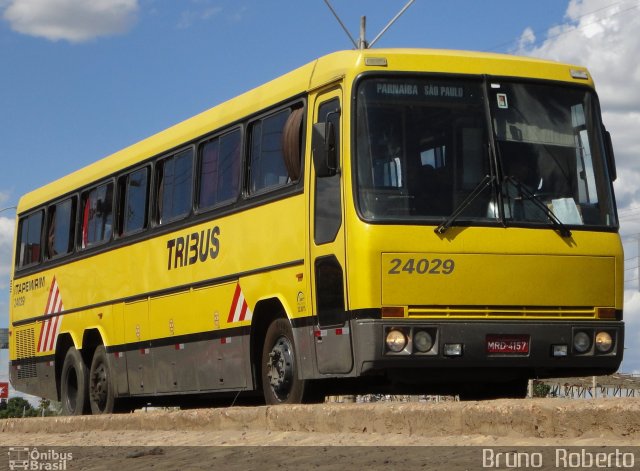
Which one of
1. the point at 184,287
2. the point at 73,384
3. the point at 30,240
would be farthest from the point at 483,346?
the point at 30,240

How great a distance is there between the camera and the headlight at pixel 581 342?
498 inches

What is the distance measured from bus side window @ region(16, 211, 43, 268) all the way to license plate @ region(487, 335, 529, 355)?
11.5m

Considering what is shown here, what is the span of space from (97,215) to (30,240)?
3.48 meters

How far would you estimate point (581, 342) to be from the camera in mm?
12672

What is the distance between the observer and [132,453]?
10625 millimetres

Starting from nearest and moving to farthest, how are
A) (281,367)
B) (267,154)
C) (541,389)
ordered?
(281,367) < (267,154) < (541,389)

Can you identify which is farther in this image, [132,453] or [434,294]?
[434,294]

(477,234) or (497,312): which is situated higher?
(477,234)

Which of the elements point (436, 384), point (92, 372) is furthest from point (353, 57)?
point (92, 372)

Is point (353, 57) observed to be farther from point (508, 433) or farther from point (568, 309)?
point (508, 433)

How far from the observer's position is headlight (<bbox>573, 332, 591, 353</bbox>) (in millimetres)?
12641

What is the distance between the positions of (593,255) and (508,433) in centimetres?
429

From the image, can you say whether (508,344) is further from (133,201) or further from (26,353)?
(26,353)

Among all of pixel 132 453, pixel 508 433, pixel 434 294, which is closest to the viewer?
pixel 508 433
